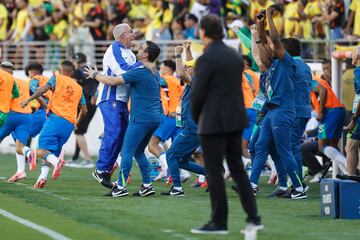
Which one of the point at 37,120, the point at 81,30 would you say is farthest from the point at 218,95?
the point at 81,30

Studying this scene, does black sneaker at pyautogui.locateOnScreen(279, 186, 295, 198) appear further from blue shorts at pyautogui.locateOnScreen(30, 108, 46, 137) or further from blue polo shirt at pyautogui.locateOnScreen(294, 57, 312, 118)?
blue shorts at pyautogui.locateOnScreen(30, 108, 46, 137)

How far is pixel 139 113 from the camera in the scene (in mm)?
15516

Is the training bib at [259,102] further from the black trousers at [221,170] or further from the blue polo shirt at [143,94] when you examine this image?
the black trousers at [221,170]

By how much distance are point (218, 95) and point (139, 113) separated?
4672mm

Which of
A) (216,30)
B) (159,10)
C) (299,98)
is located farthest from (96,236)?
(159,10)

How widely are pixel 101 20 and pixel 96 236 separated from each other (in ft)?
59.5

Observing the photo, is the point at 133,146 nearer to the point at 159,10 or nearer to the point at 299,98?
the point at 299,98

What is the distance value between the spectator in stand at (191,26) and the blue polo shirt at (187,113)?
407 inches

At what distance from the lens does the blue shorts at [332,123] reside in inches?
743

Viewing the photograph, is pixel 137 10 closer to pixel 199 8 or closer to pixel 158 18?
pixel 158 18

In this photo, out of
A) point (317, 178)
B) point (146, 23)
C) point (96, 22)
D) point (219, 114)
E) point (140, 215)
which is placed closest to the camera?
point (219, 114)

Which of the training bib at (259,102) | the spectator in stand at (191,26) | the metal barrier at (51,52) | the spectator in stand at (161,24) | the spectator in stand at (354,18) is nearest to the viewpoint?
the training bib at (259,102)

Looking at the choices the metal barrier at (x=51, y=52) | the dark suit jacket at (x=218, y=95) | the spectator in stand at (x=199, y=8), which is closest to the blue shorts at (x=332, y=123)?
the dark suit jacket at (x=218, y=95)

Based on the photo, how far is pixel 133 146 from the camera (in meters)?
15.5
